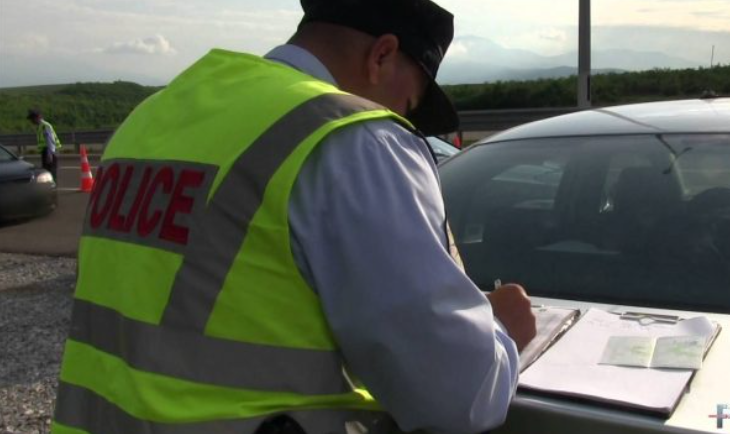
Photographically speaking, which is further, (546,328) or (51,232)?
(51,232)

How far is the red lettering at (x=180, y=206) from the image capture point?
1.41 m

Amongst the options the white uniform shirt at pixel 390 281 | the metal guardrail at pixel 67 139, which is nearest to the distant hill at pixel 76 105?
the metal guardrail at pixel 67 139

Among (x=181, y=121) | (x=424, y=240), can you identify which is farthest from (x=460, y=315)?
(x=181, y=121)

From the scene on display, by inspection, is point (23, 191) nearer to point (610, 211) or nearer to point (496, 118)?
point (610, 211)

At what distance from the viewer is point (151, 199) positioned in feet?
4.88

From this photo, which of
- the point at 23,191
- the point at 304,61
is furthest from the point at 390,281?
A: the point at 23,191

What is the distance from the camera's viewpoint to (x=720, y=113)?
2855 millimetres

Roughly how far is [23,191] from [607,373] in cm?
1135

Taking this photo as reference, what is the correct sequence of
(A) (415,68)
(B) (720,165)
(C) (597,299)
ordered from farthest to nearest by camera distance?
1. (B) (720,165)
2. (C) (597,299)
3. (A) (415,68)

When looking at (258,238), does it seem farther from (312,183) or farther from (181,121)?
(181,121)

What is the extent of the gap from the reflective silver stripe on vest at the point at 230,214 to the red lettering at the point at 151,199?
0.11 m

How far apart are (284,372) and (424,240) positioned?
12.6 inches

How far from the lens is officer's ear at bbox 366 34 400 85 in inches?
61.7

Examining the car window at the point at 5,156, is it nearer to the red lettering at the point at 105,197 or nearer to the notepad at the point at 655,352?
the red lettering at the point at 105,197
